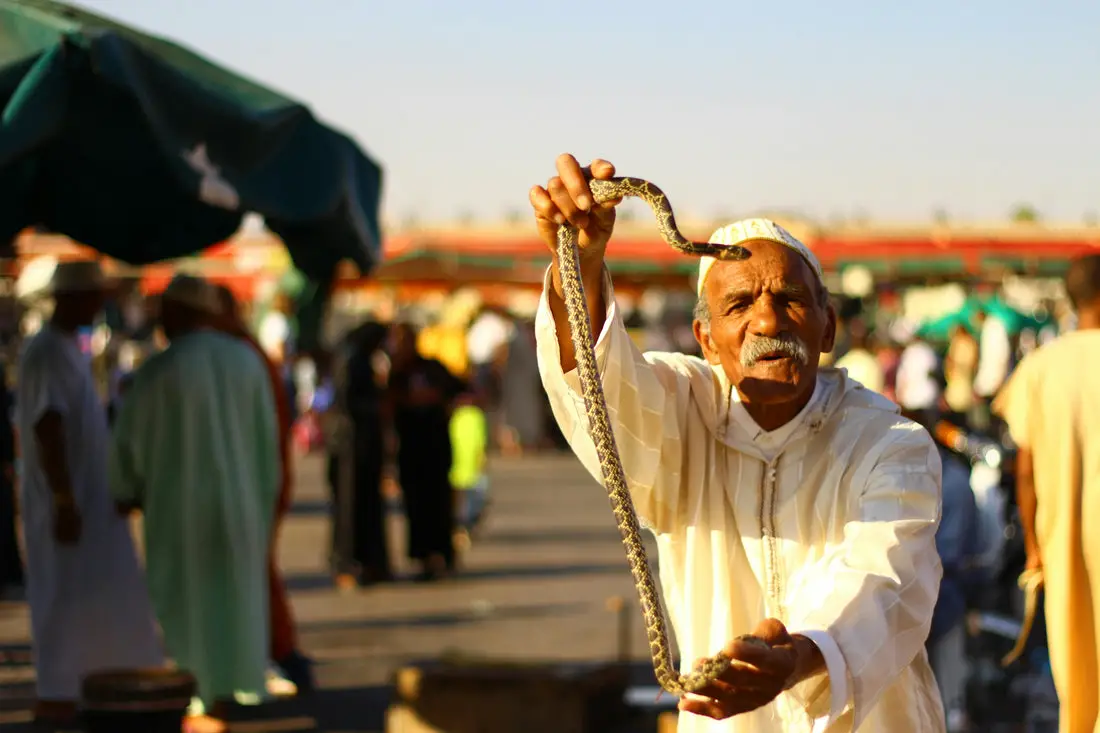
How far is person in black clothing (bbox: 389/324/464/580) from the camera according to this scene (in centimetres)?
1191

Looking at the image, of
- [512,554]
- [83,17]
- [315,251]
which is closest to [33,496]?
[315,251]

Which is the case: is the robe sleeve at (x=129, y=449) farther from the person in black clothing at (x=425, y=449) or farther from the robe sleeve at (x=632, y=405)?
the person in black clothing at (x=425, y=449)

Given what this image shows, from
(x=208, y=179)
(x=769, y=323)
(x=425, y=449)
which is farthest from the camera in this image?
(x=425, y=449)

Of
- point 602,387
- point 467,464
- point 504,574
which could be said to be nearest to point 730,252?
point 602,387

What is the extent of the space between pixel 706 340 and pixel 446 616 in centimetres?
732

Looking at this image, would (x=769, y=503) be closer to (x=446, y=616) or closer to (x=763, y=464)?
(x=763, y=464)

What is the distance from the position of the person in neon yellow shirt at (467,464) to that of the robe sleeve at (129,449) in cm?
543

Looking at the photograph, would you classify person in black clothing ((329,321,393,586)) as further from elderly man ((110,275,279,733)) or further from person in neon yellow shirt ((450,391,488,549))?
elderly man ((110,275,279,733))

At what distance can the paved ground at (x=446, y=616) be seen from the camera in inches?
310

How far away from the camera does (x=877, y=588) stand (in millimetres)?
2711

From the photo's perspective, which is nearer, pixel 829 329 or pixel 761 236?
pixel 761 236

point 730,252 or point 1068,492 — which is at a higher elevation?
point 730,252

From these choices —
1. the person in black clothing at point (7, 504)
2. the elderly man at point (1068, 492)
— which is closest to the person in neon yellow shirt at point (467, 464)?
the person in black clothing at point (7, 504)

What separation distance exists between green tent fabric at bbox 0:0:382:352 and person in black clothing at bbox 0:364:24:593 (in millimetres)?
2118
